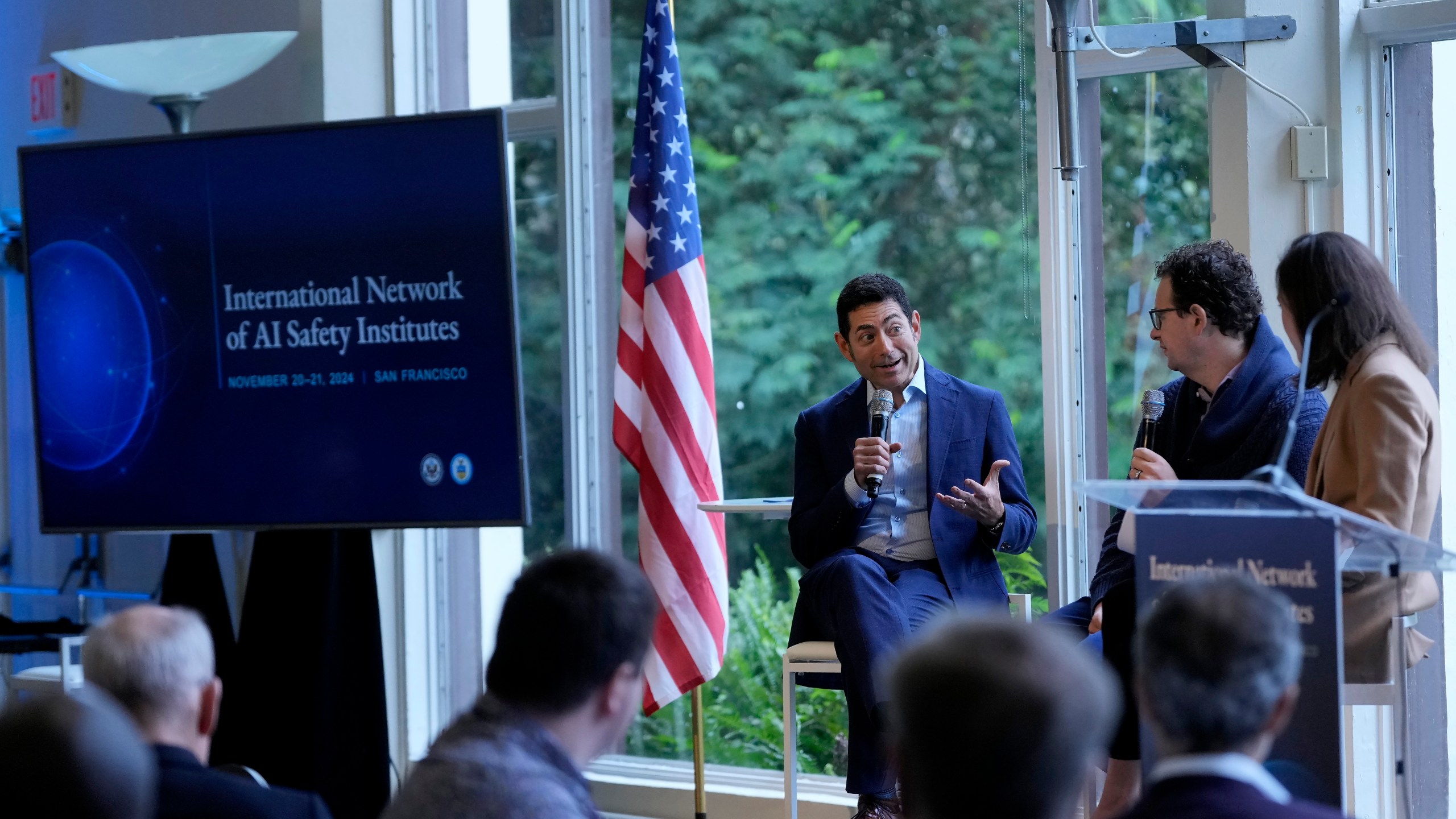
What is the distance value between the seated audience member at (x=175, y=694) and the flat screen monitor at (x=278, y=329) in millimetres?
1601

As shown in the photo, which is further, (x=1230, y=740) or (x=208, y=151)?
(x=208, y=151)

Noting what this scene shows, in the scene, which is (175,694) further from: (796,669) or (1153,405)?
(1153,405)

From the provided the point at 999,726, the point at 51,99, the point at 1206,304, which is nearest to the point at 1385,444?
the point at 1206,304

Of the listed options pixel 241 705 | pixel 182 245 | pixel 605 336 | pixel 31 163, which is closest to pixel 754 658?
pixel 605 336

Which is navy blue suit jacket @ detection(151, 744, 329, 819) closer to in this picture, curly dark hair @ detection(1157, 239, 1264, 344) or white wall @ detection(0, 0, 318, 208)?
curly dark hair @ detection(1157, 239, 1264, 344)

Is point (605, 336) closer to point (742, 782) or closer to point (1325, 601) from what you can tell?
point (742, 782)

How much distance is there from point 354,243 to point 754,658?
2.26 meters

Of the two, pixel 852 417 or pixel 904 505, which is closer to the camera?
pixel 904 505

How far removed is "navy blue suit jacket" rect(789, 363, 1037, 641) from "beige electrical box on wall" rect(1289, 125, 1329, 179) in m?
1.07

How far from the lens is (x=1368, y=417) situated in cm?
305

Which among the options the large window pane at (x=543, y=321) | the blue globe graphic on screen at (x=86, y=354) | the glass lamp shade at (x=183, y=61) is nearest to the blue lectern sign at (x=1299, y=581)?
the blue globe graphic on screen at (x=86, y=354)

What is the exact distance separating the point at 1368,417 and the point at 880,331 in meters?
1.44

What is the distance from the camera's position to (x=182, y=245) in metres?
4.09

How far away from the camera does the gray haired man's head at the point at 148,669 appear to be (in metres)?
2.11
